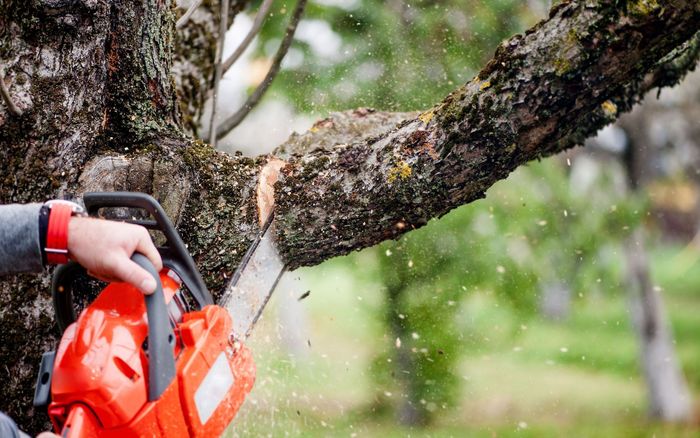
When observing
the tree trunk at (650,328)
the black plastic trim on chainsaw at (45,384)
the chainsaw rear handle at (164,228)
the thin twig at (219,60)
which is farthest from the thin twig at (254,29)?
the tree trunk at (650,328)

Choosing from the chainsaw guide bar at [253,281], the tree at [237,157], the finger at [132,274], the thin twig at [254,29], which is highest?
the thin twig at [254,29]

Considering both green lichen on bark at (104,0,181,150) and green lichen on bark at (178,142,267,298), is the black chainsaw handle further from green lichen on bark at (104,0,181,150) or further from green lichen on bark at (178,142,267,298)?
green lichen on bark at (104,0,181,150)

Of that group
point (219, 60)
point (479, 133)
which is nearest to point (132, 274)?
point (479, 133)

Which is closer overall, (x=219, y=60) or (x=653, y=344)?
(x=219, y=60)

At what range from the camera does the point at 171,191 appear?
5.43ft

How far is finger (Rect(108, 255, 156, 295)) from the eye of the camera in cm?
119

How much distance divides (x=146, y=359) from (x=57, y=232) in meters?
0.29

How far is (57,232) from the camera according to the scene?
1205mm

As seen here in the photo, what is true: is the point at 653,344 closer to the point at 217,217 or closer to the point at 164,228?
the point at 217,217

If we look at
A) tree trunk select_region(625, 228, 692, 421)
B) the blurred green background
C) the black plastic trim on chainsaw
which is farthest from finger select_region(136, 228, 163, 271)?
tree trunk select_region(625, 228, 692, 421)

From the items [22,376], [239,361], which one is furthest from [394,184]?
[22,376]

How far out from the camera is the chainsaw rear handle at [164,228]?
1301 millimetres

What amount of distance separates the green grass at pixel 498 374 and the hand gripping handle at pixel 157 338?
623 millimetres

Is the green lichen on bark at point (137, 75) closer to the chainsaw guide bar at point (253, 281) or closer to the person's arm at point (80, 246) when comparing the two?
the chainsaw guide bar at point (253, 281)
